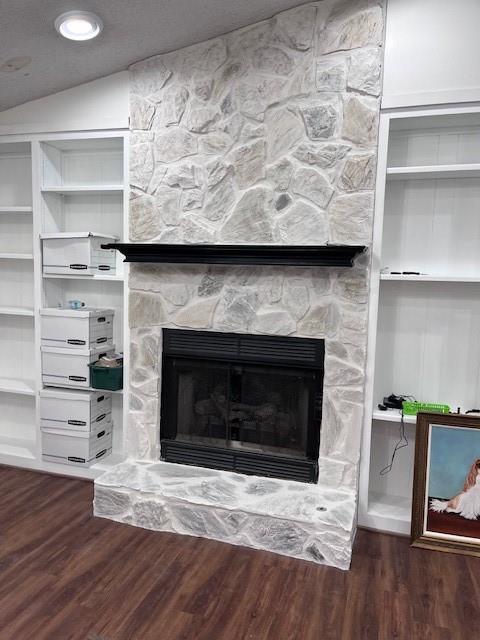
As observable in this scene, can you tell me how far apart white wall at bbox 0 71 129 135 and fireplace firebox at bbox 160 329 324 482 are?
1340 millimetres

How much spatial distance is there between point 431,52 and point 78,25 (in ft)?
5.61

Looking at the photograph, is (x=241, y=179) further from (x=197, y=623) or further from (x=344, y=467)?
(x=197, y=623)

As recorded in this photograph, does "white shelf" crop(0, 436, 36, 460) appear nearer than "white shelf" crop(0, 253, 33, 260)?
No

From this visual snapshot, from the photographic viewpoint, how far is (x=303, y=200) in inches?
101

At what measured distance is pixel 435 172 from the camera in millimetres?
2445

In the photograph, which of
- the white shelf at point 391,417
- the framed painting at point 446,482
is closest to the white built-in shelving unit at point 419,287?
the white shelf at point 391,417

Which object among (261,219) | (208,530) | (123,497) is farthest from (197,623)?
(261,219)

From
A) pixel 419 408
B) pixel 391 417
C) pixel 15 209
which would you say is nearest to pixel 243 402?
pixel 391 417

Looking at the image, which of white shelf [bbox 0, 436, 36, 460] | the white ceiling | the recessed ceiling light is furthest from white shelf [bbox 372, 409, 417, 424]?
the recessed ceiling light

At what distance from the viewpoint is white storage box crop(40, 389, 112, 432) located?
3.12 m

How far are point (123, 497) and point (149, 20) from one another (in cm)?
243

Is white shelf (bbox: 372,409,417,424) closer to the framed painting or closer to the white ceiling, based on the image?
the framed painting

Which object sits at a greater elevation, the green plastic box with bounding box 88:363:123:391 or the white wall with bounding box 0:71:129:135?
the white wall with bounding box 0:71:129:135

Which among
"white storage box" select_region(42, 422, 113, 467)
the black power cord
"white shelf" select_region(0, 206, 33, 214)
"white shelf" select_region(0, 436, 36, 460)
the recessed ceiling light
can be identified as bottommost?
"white shelf" select_region(0, 436, 36, 460)
